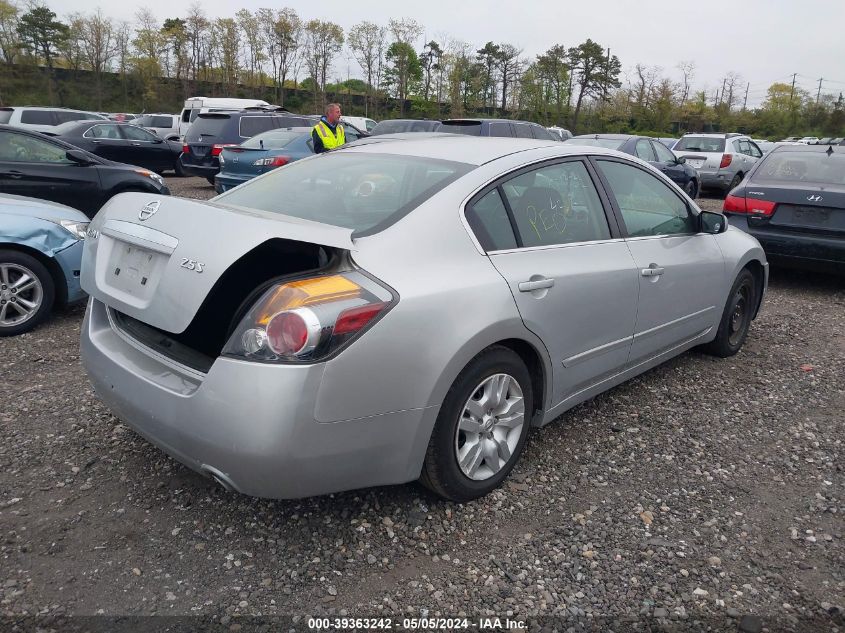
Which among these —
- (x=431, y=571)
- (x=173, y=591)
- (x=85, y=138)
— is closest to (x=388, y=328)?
(x=431, y=571)

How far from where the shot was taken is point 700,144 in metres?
17.6

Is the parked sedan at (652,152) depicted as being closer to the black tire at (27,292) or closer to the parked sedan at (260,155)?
the parked sedan at (260,155)

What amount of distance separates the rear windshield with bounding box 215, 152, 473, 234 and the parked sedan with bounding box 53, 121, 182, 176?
45.4ft

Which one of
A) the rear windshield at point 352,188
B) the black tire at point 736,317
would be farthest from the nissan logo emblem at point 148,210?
the black tire at point 736,317

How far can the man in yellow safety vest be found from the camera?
909cm

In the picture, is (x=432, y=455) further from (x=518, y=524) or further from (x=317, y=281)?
(x=317, y=281)

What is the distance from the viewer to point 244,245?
2326 mm

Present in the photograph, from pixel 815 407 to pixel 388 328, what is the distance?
10.4ft

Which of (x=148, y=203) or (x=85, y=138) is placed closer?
(x=148, y=203)

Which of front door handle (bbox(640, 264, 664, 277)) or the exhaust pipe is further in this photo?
front door handle (bbox(640, 264, 664, 277))

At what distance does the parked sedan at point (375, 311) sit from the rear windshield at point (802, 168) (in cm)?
445

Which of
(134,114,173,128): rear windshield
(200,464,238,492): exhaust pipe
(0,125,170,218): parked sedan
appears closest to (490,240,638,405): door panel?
(200,464,238,492): exhaust pipe

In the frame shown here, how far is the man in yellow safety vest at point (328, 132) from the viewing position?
909cm

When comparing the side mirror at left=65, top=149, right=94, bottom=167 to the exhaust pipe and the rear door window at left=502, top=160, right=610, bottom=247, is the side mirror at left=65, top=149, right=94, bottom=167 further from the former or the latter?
the exhaust pipe
